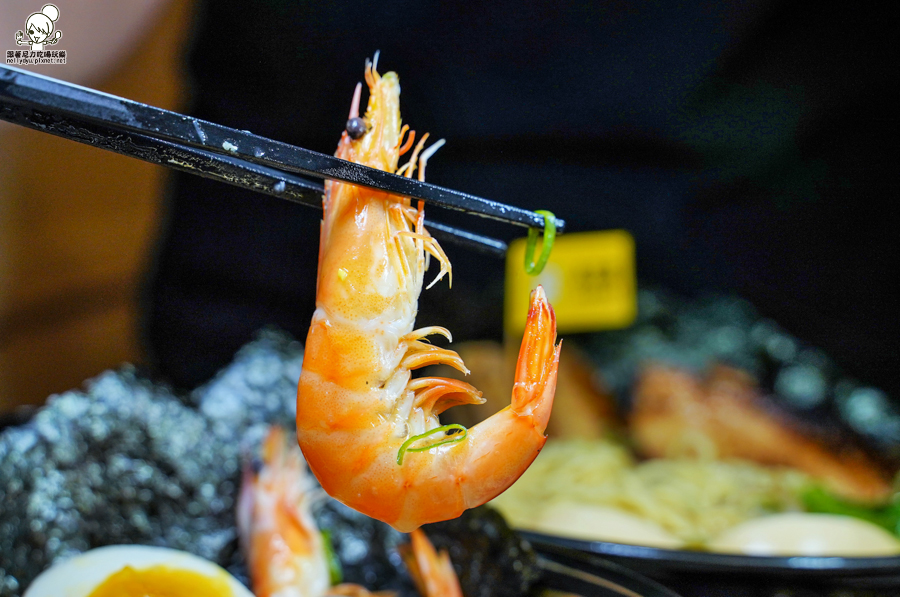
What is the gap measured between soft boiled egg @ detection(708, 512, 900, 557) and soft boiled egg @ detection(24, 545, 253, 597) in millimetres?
1014

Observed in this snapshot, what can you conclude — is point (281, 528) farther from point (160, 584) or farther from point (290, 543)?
point (160, 584)

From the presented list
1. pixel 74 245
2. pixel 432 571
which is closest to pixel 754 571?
pixel 432 571

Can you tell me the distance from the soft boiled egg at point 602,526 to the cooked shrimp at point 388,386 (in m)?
0.76

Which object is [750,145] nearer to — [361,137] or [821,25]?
[821,25]

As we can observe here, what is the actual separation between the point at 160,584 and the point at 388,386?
492 millimetres

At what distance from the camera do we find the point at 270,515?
110cm

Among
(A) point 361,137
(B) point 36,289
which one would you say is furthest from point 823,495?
(B) point 36,289

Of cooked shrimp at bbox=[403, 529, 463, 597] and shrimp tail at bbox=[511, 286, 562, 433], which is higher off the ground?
shrimp tail at bbox=[511, 286, 562, 433]

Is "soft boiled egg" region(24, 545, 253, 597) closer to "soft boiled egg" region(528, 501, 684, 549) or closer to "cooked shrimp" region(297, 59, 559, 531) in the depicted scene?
"cooked shrimp" region(297, 59, 559, 531)

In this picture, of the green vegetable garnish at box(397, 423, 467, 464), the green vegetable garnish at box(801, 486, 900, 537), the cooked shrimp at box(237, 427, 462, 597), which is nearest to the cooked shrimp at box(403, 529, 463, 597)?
the cooked shrimp at box(237, 427, 462, 597)

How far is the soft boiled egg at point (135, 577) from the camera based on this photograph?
80cm

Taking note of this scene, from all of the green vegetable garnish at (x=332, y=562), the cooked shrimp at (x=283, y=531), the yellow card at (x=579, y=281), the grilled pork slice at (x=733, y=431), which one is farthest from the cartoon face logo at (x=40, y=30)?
the grilled pork slice at (x=733, y=431)

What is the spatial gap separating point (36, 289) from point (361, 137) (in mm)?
1088

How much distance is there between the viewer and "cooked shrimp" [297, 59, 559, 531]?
610 mm
